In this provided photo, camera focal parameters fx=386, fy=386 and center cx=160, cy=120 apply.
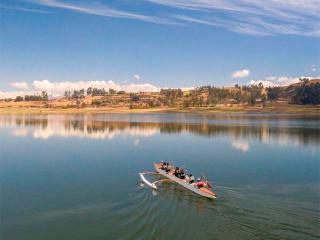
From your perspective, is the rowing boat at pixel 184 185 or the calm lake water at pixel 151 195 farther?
the rowing boat at pixel 184 185

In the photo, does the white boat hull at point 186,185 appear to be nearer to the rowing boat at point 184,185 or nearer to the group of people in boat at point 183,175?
the rowing boat at point 184,185

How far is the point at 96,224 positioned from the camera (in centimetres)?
2958

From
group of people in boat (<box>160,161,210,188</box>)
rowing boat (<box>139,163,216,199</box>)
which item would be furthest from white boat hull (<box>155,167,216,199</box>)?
group of people in boat (<box>160,161,210,188</box>)

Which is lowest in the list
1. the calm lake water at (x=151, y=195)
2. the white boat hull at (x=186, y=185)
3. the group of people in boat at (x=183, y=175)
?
the calm lake water at (x=151, y=195)

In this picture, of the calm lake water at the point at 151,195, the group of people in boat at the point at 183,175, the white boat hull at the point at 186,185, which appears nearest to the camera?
the calm lake water at the point at 151,195

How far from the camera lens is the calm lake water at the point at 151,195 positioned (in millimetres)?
28391

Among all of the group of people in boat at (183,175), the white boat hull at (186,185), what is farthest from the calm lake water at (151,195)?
the group of people in boat at (183,175)

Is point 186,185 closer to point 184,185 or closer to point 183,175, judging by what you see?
point 184,185

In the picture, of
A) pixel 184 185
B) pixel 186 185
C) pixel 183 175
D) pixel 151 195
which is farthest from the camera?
pixel 183 175

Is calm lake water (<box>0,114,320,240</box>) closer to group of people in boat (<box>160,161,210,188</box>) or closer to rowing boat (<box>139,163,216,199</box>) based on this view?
rowing boat (<box>139,163,216,199</box>)

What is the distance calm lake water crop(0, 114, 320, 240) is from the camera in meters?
28.4

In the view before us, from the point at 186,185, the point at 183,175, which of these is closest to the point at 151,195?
the point at 186,185

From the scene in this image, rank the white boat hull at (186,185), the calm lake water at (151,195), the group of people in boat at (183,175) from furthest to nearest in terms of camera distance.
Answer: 1. the group of people in boat at (183,175)
2. the white boat hull at (186,185)
3. the calm lake water at (151,195)

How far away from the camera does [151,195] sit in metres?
38.6
